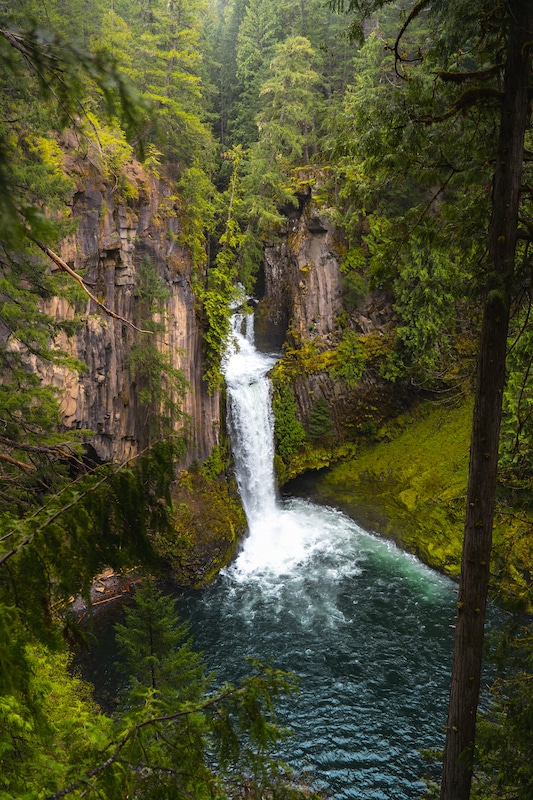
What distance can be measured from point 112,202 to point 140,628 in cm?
1189

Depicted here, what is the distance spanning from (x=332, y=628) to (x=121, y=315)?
445 inches

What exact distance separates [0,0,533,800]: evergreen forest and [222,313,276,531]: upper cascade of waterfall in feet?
2.16

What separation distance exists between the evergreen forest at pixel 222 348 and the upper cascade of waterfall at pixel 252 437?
2.16 ft

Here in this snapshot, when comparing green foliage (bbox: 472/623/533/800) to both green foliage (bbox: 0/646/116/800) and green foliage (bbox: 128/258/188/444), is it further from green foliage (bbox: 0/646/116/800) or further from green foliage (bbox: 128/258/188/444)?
green foliage (bbox: 128/258/188/444)

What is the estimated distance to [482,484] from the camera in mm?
4332

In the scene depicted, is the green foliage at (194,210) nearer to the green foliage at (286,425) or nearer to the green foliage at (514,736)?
the green foliage at (286,425)

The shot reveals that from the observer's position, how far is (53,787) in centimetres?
364

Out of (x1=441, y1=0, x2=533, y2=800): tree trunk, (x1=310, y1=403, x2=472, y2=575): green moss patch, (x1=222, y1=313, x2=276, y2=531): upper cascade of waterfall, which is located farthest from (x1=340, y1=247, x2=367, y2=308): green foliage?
(x1=441, y1=0, x2=533, y2=800): tree trunk

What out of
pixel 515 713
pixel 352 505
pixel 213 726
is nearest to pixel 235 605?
pixel 352 505

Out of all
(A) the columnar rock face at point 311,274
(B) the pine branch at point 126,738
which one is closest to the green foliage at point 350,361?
(A) the columnar rock face at point 311,274

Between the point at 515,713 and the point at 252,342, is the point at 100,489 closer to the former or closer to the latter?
the point at 515,713

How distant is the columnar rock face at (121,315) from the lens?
43.7 feet

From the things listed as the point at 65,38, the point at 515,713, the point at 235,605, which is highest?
the point at 65,38

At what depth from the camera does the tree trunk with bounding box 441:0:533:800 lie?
415cm
